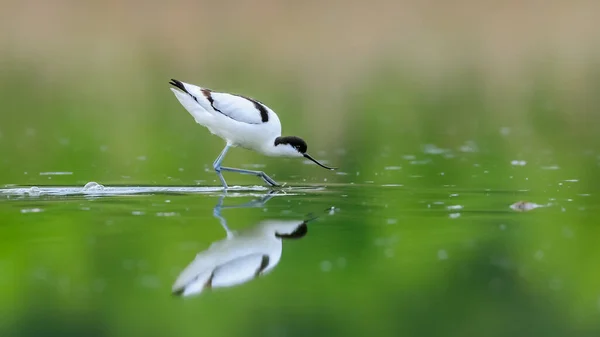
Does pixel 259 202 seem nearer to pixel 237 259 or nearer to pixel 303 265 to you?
pixel 237 259

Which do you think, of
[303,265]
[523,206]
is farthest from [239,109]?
[303,265]

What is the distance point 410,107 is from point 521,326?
14.8 metres

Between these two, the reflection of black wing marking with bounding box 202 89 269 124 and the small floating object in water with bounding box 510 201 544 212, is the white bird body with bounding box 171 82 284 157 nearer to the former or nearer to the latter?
the reflection of black wing marking with bounding box 202 89 269 124

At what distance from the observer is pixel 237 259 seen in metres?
8.92

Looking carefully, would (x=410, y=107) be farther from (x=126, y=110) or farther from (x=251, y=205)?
(x=251, y=205)

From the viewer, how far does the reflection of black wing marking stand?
1334 cm

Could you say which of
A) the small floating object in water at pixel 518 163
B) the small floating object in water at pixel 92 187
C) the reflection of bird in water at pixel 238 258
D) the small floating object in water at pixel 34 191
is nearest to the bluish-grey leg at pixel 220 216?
the reflection of bird in water at pixel 238 258

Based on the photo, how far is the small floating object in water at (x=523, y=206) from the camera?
36.8 feet

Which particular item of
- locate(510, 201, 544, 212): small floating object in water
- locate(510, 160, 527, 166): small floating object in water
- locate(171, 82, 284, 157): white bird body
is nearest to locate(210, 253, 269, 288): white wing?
locate(510, 201, 544, 212): small floating object in water

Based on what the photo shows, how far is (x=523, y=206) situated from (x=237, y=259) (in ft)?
11.5

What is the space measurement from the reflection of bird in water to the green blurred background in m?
0.18

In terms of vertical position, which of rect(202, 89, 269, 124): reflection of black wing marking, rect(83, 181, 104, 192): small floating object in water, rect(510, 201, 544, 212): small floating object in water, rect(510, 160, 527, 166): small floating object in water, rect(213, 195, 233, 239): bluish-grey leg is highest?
rect(202, 89, 269, 124): reflection of black wing marking

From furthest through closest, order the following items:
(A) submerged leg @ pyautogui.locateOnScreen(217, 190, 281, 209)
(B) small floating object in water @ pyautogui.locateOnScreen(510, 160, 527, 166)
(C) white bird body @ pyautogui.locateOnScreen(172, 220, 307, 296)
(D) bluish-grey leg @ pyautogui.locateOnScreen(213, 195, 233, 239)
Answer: (B) small floating object in water @ pyautogui.locateOnScreen(510, 160, 527, 166) < (A) submerged leg @ pyautogui.locateOnScreen(217, 190, 281, 209) < (D) bluish-grey leg @ pyautogui.locateOnScreen(213, 195, 233, 239) < (C) white bird body @ pyautogui.locateOnScreen(172, 220, 307, 296)

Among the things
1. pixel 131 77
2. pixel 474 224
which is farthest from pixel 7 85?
pixel 474 224
